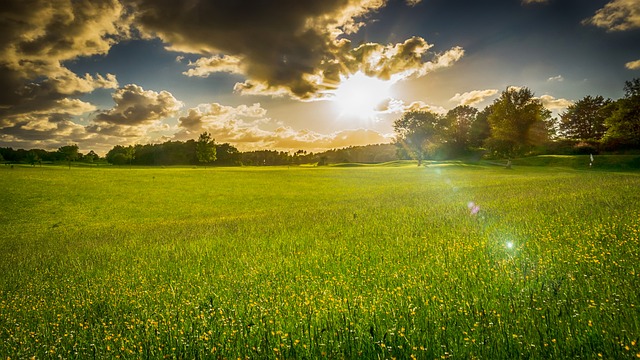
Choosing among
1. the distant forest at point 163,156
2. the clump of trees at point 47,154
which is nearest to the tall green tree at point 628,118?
the distant forest at point 163,156

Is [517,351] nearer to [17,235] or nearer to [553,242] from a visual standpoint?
[553,242]

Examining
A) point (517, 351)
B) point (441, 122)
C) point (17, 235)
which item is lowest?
point (17, 235)

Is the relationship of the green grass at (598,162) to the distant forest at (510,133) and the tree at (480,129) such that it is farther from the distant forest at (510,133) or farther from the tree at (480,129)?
the tree at (480,129)

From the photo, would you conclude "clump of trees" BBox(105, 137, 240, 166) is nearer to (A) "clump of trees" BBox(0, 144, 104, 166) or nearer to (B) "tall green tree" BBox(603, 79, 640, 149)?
(A) "clump of trees" BBox(0, 144, 104, 166)

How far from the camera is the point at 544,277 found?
5375mm

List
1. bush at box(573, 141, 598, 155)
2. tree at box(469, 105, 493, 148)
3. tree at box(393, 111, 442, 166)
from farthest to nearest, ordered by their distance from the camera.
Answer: tree at box(469, 105, 493, 148) < tree at box(393, 111, 442, 166) < bush at box(573, 141, 598, 155)

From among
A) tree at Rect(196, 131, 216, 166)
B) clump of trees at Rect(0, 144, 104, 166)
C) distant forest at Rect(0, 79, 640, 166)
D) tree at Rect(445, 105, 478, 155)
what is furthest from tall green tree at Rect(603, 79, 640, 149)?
clump of trees at Rect(0, 144, 104, 166)

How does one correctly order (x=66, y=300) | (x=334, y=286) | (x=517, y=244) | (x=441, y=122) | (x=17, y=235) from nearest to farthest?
(x=334, y=286), (x=66, y=300), (x=517, y=244), (x=17, y=235), (x=441, y=122)

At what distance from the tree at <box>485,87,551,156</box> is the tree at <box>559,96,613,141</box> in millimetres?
33230

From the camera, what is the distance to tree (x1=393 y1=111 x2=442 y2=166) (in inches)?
3230

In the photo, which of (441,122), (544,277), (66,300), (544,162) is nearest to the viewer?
(544,277)

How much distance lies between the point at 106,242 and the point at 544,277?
1543 cm

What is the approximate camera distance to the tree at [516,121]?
67562mm

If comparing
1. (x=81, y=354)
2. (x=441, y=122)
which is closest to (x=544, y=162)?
(x=441, y=122)
